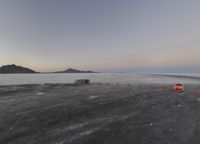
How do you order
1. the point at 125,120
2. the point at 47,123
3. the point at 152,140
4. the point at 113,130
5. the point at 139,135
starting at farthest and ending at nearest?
the point at 125,120 < the point at 47,123 < the point at 113,130 < the point at 139,135 < the point at 152,140

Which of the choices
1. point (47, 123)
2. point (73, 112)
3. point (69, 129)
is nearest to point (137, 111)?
point (73, 112)

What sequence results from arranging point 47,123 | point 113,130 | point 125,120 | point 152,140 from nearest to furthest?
point 152,140
point 113,130
point 47,123
point 125,120

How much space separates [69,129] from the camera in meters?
8.02

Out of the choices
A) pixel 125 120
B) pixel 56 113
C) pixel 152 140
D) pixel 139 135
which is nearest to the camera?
pixel 152 140

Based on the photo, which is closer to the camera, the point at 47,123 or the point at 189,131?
the point at 189,131

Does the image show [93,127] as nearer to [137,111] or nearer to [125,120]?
[125,120]

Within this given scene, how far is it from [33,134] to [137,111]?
768 centimetres

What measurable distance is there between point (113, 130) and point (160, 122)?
134 inches

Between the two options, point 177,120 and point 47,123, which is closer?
point 47,123

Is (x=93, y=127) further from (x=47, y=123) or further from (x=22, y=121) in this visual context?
(x=22, y=121)

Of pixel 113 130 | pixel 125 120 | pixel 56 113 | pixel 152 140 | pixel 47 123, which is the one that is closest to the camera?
pixel 152 140

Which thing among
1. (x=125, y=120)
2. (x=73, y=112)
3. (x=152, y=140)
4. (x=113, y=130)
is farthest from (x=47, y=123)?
(x=152, y=140)

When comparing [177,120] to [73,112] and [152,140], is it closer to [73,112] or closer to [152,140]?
[152,140]

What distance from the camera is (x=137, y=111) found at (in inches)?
461
